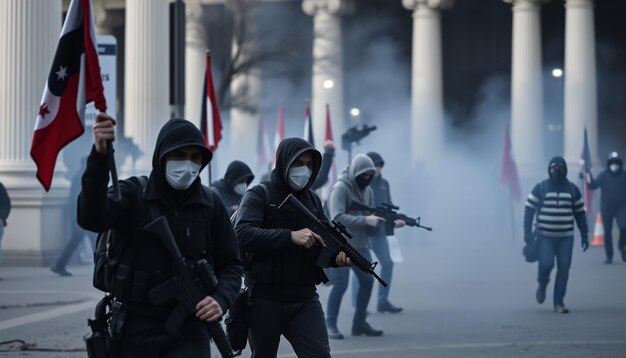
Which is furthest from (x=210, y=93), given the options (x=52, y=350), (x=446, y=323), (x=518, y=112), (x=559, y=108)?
(x=559, y=108)

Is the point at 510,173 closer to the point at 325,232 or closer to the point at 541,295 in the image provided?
the point at 541,295

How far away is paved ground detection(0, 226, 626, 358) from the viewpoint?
35.0 feet

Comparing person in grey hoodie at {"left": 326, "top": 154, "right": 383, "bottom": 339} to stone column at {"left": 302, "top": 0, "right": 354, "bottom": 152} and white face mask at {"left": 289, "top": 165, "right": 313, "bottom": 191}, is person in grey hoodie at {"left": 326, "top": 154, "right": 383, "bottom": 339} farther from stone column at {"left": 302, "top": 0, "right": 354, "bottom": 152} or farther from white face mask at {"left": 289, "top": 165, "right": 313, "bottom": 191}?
stone column at {"left": 302, "top": 0, "right": 354, "bottom": 152}

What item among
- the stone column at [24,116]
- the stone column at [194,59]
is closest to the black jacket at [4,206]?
the stone column at [24,116]

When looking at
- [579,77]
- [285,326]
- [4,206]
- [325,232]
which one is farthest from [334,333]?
[579,77]

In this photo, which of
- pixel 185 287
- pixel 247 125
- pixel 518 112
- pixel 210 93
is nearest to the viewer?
pixel 185 287

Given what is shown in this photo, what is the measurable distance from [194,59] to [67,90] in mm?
32385

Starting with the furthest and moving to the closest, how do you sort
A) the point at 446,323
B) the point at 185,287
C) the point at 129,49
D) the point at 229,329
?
the point at 129,49 → the point at 446,323 → the point at 229,329 → the point at 185,287

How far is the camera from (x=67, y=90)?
623 centimetres

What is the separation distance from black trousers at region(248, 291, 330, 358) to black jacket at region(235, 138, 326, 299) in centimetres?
10

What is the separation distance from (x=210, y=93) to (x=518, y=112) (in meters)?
22.4

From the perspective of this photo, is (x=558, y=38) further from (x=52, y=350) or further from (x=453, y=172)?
(x=52, y=350)

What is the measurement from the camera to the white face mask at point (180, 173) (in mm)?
5320

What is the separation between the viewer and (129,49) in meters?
25.6
